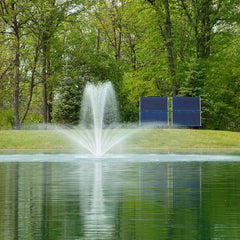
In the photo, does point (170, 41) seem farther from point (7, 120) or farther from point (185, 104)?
point (7, 120)

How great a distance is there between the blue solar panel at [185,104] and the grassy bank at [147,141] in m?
3.62

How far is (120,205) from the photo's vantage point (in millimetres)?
9742

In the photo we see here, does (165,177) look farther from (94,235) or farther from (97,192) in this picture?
(94,235)

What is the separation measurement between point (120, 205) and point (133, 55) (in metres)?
54.8

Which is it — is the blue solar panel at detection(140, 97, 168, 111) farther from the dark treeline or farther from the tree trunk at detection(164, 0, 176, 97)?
the tree trunk at detection(164, 0, 176, 97)

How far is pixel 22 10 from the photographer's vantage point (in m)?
47.6

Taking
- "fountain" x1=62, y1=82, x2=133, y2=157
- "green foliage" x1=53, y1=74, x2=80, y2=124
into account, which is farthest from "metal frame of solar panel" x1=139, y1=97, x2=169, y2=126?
"green foliage" x1=53, y1=74, x2=80, y2=124

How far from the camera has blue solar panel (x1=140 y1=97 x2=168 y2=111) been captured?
41875mm

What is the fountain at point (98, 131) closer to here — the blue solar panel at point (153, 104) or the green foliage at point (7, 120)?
the blue solar panel at point (153, 104)

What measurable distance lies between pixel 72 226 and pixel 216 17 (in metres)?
45.1

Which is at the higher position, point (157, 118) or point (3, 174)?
point (157, 118)

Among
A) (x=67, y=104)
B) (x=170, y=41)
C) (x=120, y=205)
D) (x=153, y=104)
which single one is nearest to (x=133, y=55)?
(x=170, y=41)

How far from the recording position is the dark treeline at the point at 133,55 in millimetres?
49281

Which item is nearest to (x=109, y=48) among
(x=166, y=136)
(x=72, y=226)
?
(x=166, y=136)
